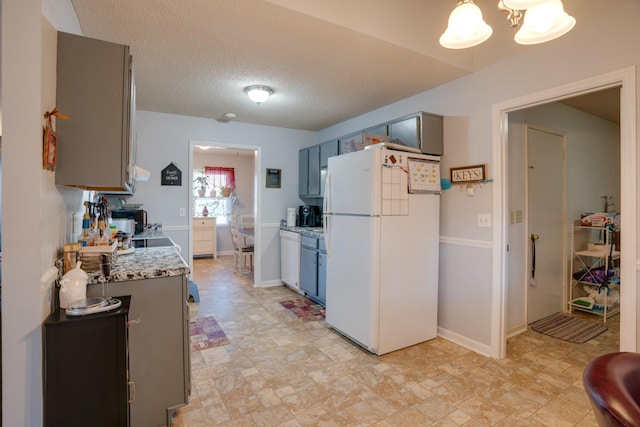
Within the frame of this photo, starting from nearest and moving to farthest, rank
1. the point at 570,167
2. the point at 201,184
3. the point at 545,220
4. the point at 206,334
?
the point at 206,334 → the point at 545,220 → the point at 570,167 → the point at 201,184

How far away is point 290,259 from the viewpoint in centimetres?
455

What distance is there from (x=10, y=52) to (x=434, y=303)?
318 cm

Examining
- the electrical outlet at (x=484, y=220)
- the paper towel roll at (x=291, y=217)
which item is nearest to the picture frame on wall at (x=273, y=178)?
the paper towel roll at (x=291, y=217)

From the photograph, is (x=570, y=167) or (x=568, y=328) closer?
(x=568, y=328)

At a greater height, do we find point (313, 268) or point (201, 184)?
point (201, 184)

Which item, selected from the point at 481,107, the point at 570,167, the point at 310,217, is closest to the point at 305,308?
the point at 310,217

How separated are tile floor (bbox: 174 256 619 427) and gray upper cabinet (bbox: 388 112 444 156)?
1.78 m

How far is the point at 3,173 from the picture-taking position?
1.19 m

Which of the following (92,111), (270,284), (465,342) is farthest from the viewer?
(270,284)

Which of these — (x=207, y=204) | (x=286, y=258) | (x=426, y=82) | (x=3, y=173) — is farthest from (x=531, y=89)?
(x=207, y=204)

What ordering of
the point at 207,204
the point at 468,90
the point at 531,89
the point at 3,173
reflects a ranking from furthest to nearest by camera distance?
the point at 207,204 < the point at 468,90 < the point at 531,89 < the point at 3,173

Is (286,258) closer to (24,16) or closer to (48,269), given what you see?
(48,269)

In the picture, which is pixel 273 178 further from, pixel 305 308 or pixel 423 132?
pixel 423 132

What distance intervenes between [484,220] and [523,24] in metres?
1.65
